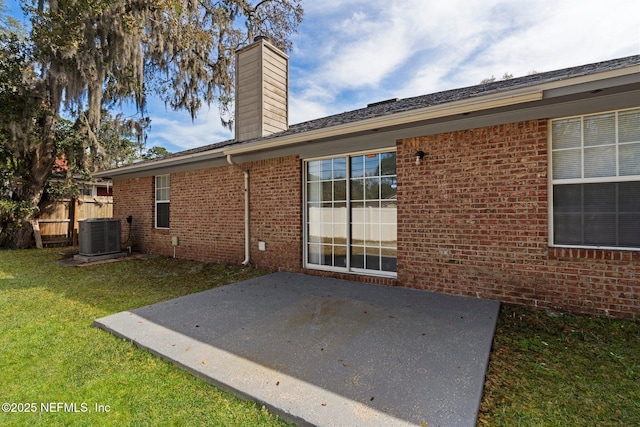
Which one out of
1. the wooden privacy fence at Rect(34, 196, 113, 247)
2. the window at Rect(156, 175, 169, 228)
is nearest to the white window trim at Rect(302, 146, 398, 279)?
the window at Rect(156, 175, 169, 228)

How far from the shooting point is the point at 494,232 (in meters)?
4.13

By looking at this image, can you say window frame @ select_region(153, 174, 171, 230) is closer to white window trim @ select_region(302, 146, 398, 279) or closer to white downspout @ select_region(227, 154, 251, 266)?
white downspout @ select_region(227, 154, 251, 266)

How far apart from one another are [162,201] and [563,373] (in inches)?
365

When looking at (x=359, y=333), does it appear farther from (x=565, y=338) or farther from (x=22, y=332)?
(x=22, y=332)

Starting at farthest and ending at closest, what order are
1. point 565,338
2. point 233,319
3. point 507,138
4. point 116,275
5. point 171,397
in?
point 116,275, point 507,138, point 233,319, point 565,338, point 171,397

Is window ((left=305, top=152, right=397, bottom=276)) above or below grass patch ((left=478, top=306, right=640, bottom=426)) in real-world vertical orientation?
above

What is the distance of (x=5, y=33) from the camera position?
916 centimetres

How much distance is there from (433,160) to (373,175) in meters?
1.06

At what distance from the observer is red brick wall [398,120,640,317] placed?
3.58 metres

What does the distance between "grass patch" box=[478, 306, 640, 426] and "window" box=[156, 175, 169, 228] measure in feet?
27.6

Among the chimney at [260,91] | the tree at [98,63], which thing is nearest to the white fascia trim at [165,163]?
the chimney at [260,91]

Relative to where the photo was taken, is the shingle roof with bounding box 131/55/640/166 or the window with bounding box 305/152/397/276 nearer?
the shingle roof with bounding box 131/55/640/166

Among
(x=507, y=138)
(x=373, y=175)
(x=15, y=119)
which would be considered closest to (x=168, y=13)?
(x=15, y=119)

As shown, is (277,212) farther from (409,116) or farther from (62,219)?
(62,219)
